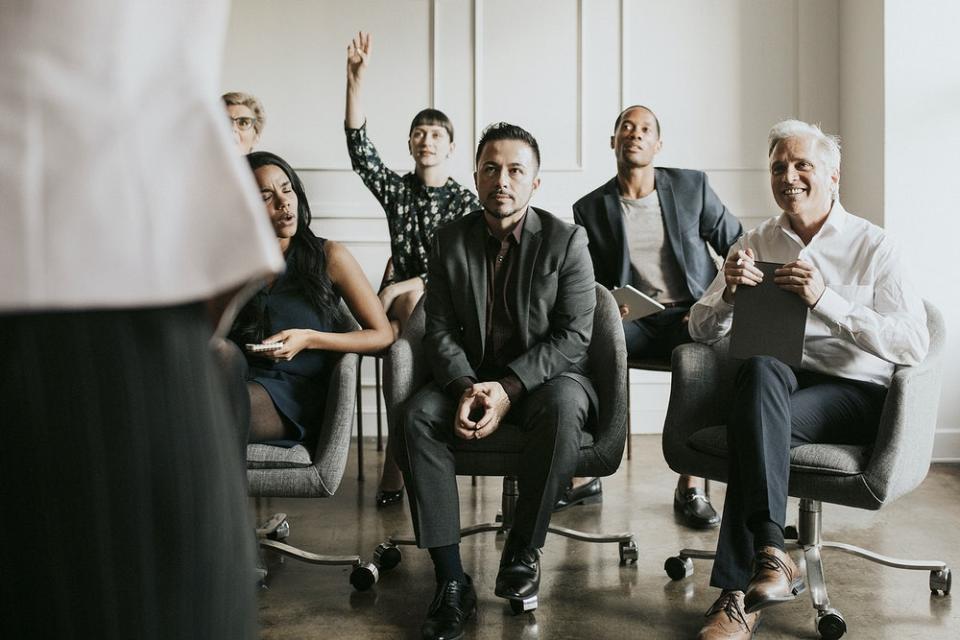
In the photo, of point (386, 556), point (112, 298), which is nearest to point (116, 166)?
point (112, 298)

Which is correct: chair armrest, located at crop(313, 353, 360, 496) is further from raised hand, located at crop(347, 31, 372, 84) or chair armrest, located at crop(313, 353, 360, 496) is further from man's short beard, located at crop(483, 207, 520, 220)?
raised hand, located at crop(347, 31, 372, 84)

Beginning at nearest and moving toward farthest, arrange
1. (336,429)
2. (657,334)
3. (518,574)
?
(518,574) → (336,429) → (657,334)

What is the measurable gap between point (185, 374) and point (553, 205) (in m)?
4.52

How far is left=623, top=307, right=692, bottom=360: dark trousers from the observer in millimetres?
3656

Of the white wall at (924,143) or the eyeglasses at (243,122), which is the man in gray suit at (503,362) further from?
the white wall at (924,143)

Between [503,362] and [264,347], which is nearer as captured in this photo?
[264,347]

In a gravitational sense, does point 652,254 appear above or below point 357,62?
below

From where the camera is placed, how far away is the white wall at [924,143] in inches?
172

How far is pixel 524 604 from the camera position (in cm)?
251

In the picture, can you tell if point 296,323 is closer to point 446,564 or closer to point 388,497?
point 446,564

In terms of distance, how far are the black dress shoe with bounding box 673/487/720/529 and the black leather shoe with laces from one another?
116 centimetres

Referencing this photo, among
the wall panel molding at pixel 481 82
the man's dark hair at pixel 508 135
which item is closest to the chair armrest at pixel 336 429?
the man's dark hair at pixel 508 135

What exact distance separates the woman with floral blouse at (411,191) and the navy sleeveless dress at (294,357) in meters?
1.12

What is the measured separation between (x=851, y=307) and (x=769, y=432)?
1.50ft
